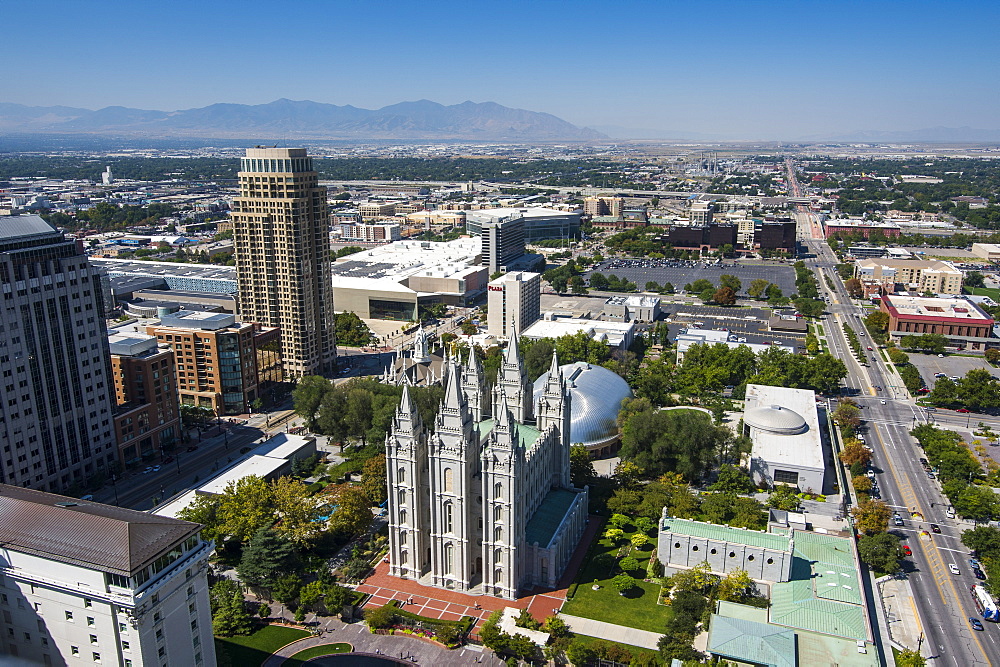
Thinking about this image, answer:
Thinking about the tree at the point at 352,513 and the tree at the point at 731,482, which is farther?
the tree at the point at 731,482

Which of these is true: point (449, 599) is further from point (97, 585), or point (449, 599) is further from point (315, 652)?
point (97, 585)

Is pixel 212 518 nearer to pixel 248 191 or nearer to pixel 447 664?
pixel 447 664

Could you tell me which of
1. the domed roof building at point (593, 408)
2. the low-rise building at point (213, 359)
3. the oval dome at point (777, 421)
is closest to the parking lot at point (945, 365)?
the oval dome at point (777, 421)

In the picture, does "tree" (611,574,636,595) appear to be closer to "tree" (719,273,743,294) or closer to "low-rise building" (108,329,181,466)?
"low-rise building" (108,329,181,466)

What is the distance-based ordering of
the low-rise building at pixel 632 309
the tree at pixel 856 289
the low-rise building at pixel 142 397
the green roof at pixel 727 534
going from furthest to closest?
the tree at pixel 856 289, the low-rise building at pixel 632 309, the low-rise building at pixel 142 397, the green roof at pixel 727 534

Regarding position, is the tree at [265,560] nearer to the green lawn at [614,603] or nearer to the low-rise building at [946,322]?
the green lawn at [614,603]

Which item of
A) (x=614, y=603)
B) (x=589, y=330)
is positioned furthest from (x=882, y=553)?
(x=589, y=330)
